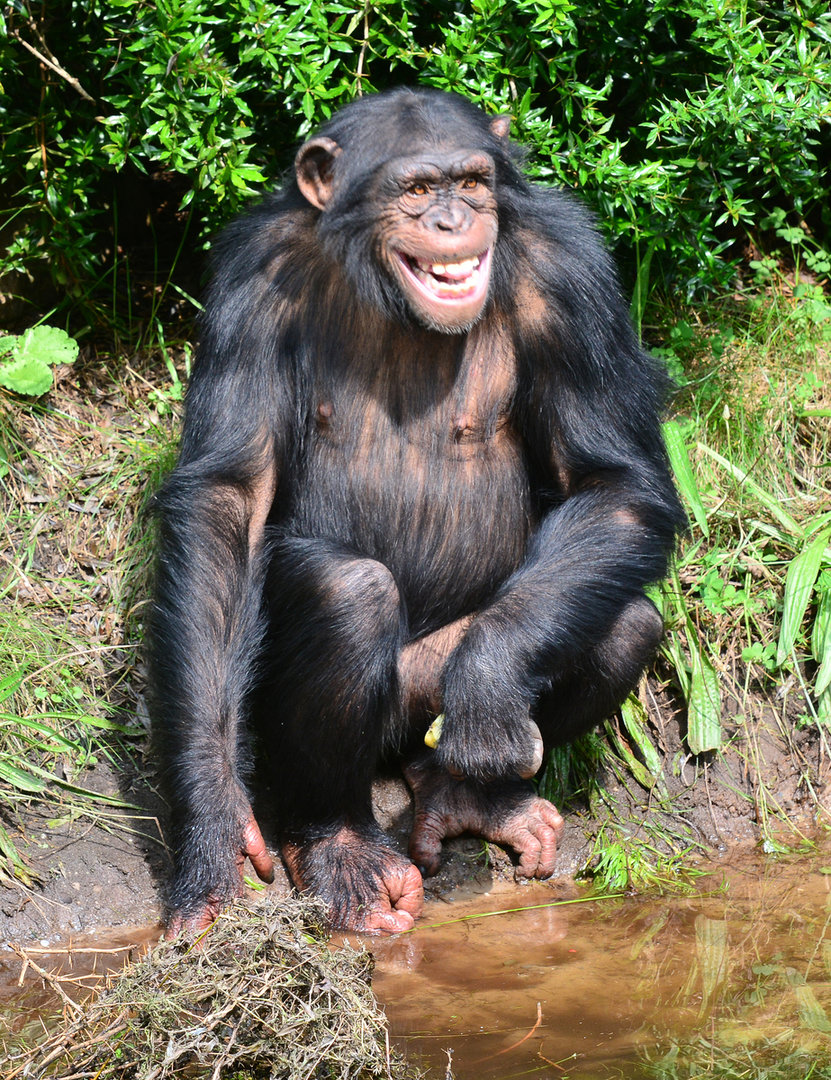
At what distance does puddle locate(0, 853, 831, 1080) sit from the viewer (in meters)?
3.82

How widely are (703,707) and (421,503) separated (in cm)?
157

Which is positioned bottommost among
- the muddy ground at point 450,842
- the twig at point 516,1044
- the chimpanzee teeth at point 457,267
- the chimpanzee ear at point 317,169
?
the muddy ground at point 450,842

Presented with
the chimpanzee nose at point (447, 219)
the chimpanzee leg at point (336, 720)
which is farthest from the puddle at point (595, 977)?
the chimpanzee nose at point (447, 219)

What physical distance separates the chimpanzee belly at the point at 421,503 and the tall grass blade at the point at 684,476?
1.21 m

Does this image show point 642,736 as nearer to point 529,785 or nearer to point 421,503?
point 529,785

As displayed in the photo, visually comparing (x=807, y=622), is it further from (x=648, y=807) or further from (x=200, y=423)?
(x=200, y=423)

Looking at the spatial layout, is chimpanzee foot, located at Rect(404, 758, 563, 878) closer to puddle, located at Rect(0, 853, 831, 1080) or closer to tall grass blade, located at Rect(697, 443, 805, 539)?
puddle, located at Rect(0, 853, 831, 1080)

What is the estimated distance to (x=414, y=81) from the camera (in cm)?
634

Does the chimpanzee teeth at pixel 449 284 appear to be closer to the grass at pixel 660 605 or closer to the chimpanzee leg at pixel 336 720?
the chimpanzee leg at pixel 336 720

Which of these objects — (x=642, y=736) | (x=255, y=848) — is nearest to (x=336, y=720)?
(x=255, y=848)

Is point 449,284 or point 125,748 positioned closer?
point 449,284

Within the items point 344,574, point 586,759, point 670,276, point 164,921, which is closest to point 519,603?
point 344,574

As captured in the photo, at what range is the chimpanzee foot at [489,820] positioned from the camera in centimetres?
510

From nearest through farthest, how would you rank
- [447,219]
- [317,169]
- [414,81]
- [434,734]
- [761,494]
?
[447,219]
[434,734]
[317,169]
[761,494]
[414,81]
